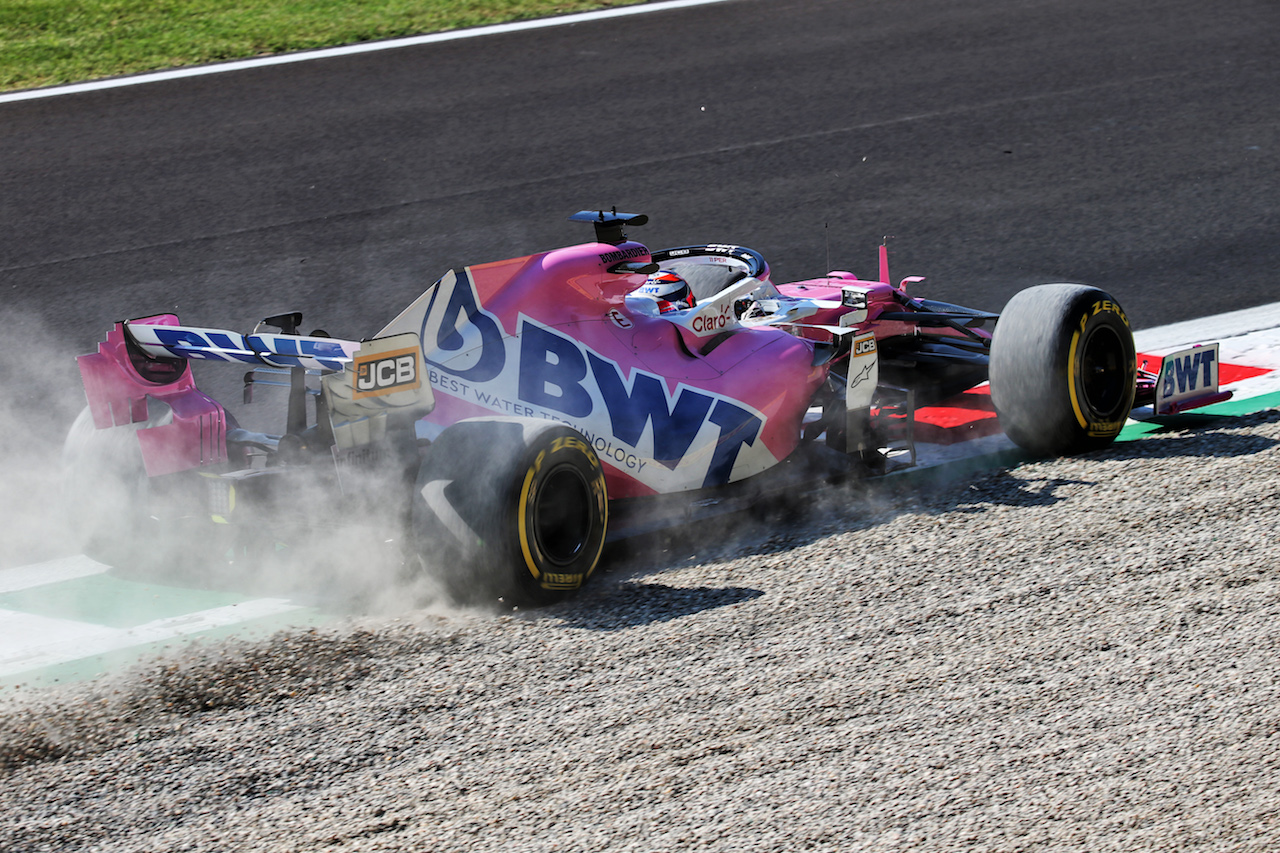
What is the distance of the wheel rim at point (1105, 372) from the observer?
21.4ft

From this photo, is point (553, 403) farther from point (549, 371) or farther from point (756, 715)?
point (756, 715)

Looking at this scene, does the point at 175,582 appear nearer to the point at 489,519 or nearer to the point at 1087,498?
the point at 489,519

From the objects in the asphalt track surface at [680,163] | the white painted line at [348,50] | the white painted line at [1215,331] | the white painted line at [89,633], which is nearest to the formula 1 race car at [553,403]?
the white painted line at [89,633]

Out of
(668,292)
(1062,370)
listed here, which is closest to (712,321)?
(668,292)

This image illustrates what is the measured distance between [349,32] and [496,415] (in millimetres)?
10505

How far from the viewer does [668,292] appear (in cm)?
608

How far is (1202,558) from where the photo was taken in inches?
201

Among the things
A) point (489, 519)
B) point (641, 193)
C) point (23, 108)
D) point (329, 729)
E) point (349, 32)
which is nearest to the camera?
point (329, 729)

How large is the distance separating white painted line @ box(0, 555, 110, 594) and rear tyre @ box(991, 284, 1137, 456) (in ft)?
13.2

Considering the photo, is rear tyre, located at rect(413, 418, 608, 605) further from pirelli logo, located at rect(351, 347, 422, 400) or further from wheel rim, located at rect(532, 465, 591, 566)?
pirelli logo, located at rect(351, 347, 422, 400)

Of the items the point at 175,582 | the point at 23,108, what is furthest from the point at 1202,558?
the point at 23,108

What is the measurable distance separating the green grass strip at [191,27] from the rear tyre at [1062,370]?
1012cm

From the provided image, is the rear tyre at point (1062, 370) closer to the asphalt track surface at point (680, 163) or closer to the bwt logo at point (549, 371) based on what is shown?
the bwt logo at point (549, 371)

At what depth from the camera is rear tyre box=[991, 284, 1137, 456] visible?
6.34 meters
